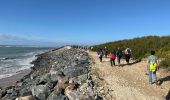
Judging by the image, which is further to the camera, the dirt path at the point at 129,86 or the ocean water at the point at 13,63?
the ocean water at the point at 13,63

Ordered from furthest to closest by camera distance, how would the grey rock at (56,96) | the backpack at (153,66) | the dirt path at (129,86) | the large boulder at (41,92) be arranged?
the backpack at (153,66) < the large boulder at (41,92) < the dirt path at (129,86) < the grey rock at (56,96)

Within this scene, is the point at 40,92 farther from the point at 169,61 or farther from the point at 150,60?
the point at 169,61

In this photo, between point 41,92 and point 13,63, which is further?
point 13,63

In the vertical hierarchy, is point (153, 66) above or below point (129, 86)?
above

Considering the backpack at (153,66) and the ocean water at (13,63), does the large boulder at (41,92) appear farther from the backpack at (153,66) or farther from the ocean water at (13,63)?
the ocean water at (13,63)

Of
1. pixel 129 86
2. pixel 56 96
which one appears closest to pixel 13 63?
pixel 129 86

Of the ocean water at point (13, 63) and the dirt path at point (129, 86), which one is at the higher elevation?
the dirt path at point (129, 86)

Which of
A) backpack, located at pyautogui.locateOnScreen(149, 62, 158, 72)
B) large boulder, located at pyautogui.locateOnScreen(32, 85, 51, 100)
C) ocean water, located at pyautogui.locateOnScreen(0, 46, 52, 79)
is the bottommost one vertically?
ocean water, located at pyautogui.locateOnScreen(0, 46, 52, 79)

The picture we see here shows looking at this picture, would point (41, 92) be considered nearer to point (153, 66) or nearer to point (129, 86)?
point (129, 86)

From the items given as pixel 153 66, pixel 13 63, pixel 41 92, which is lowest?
pixel 13 63

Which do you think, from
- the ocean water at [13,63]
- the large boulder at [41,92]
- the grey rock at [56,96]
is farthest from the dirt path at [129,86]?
the ocean water at [13,63]

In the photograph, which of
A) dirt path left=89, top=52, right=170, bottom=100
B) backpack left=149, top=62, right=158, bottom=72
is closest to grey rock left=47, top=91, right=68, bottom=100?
dirt path left=89, top=52, right=170, bottom=100

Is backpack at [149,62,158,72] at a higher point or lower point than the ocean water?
higher

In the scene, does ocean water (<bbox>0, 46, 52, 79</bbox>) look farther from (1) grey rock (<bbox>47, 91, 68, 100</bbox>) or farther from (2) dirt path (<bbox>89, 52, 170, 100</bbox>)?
(1) grey rock (<bbox>47, 91, 68, 100</bbox>)
